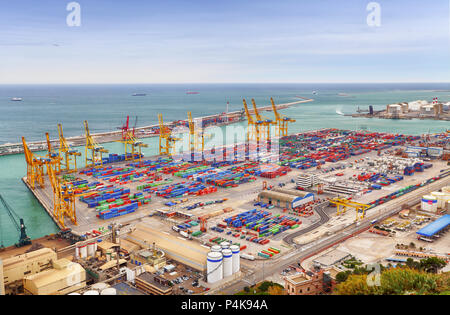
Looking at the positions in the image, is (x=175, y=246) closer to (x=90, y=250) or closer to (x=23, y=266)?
(x=90, y=250)

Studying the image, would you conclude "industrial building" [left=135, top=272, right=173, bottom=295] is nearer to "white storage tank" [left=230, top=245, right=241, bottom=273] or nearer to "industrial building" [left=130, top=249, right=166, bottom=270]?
"industrial building" [left=130, top=249, right=166, bottom=270]

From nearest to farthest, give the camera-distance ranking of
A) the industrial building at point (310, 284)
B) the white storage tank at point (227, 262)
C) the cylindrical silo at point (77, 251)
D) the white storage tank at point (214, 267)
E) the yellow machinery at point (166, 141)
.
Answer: the industrial building at point (310, 284) → the white storage tank at point (214, 267) → the white storage tank at point (227, 262) → the cylindrical silo at point (77, 251) → the yellow machinery at point (166, 141)

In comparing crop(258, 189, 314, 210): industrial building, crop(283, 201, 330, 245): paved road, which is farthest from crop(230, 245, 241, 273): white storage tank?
crop(258, 189, 314, 210): industrial building

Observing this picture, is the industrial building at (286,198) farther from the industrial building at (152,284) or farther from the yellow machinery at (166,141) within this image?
the yellow machinery at (166,141)

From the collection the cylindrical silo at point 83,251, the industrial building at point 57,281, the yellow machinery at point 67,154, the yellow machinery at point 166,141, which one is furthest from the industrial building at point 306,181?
the yellow machinery at point 67,154
